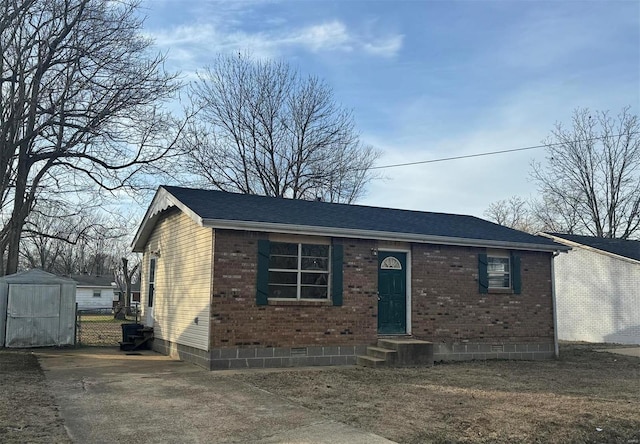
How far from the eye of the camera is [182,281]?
13.1 metres

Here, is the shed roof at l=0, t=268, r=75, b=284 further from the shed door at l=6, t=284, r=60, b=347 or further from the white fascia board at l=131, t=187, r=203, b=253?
the white fascia board at l=131, t=187, r=203, b=253

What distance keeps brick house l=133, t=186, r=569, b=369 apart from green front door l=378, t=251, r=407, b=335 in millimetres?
24

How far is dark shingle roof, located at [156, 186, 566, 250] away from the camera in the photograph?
38.8 feet

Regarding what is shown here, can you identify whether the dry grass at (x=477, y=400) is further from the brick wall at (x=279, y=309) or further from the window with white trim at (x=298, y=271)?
the window with white trim at (x=298, y=271)

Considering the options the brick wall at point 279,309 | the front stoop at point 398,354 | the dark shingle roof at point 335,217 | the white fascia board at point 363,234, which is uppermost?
the dark shingle roof at point 335,217

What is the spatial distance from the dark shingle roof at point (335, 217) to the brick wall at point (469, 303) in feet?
1.83

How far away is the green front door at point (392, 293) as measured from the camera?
13.1 metres

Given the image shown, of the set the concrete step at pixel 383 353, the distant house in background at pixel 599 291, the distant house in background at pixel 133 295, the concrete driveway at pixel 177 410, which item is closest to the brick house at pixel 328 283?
the concrete step at pixel 383 353

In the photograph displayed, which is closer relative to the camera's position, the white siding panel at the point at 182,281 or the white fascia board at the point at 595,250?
the white siding panel at the point at 182,281

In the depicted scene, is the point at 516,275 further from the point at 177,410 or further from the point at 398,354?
the point at 177,410

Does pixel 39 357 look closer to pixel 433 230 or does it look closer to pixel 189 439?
pixel 189 439

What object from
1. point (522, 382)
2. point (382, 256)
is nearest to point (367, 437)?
point (522, 382)

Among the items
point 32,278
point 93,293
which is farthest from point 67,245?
point 32,278

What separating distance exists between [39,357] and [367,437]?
998 cm
